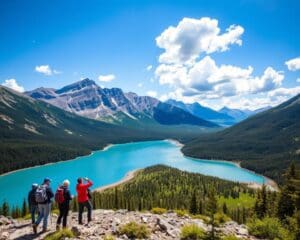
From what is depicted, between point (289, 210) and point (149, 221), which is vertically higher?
point (149, 221)

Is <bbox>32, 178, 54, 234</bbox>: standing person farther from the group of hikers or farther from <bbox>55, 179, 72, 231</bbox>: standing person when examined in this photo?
<bbox>55, 179, 72, 231</bbox>: standing person

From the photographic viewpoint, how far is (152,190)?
6417 inches

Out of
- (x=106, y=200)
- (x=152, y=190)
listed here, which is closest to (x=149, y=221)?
(x=106, y=200)

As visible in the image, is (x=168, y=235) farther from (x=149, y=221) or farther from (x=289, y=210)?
(x=289, y=210)

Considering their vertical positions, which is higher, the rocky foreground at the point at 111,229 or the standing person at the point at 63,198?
the standing person at the point at 63,198

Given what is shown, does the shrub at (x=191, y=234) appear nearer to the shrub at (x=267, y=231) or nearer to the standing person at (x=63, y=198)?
the shrub at (x=267, y=231)

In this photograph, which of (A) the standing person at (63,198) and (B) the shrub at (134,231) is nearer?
(B) the shrub at (134,231)

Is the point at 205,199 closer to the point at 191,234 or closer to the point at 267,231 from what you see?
the point at 267,231

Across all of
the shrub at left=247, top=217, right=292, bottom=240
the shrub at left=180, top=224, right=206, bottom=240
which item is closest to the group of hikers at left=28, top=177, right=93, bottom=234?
the shrub at left=180, top=224, right=206, bottom=240

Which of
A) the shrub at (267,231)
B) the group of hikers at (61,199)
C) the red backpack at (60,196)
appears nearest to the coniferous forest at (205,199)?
the shrub at (267,231)

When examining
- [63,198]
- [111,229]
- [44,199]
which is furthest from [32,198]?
[111,229]

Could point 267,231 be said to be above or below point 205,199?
above

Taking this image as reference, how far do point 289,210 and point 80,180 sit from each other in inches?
1671

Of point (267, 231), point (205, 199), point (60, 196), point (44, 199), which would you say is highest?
point (60, 196)
